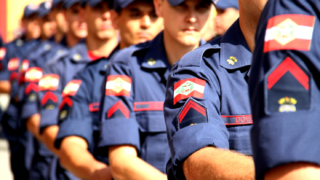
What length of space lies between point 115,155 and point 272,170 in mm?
1694

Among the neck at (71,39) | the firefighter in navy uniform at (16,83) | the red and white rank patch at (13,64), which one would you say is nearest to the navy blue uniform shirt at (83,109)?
the neck at (71,39)

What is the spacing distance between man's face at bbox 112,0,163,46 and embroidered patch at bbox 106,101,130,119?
0.88 metres

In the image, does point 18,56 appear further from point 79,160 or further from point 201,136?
point 201,136

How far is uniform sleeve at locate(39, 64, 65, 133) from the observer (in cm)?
437

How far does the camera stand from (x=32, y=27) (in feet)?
31.1

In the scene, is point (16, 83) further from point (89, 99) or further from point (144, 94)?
point (144, 94)

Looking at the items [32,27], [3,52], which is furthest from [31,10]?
[3,52]

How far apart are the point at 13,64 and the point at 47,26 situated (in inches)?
35.8

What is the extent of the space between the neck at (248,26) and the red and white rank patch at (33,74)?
13.3 ft

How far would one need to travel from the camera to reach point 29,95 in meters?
5.58

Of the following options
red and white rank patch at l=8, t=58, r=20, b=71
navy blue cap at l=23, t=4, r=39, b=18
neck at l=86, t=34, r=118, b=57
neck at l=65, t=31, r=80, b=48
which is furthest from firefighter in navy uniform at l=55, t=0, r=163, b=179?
navy blue cap at l=23, t=4, r=39, b=18

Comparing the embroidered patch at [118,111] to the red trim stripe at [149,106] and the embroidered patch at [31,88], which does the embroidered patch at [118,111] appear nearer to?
the red trim stripe at [149,106]

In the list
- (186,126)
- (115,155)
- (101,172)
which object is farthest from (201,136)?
(101,172)

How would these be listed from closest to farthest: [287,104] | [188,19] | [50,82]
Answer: [287,104] < [188,19] < [50,82]
